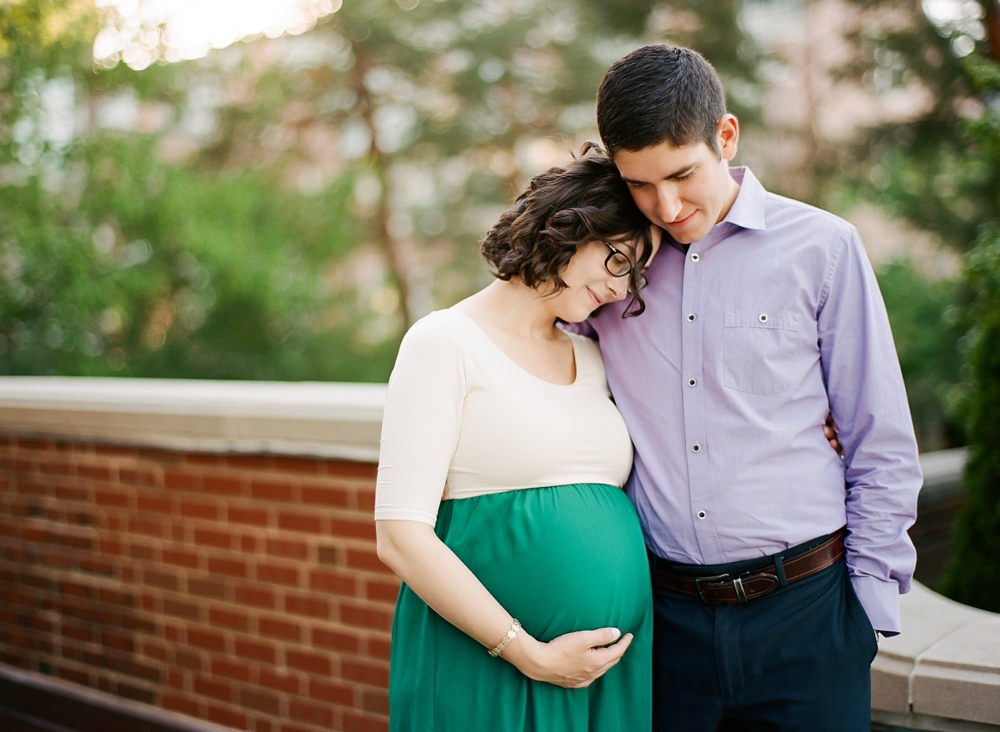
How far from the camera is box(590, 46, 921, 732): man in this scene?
6.06ft

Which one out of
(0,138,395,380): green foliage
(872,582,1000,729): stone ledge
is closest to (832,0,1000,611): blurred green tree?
(872,582,1000,729): stone ledge

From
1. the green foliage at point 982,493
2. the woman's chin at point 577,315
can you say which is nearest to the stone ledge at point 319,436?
the green foliage at point 982,493

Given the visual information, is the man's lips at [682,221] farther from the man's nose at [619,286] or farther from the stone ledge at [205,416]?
the stone ledge at [205,416]

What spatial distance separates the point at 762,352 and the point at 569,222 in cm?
50

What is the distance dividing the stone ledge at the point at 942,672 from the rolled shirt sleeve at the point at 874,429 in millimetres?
342

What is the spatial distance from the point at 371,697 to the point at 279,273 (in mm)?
11297

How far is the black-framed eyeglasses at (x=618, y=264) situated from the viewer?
191 centimetres

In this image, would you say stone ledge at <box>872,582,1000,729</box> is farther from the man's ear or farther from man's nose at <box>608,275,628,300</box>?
the man's ear

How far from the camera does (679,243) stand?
2016 millimetres

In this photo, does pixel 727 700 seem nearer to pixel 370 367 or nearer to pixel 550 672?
pixel 550 672

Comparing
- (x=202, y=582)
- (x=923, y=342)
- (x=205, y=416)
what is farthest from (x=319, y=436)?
(x=923, y=342)

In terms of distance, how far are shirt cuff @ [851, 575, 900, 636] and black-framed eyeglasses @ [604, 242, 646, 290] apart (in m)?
0.81

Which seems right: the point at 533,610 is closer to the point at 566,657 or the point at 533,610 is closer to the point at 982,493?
the point at 566,657

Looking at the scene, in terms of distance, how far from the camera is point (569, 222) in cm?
189
